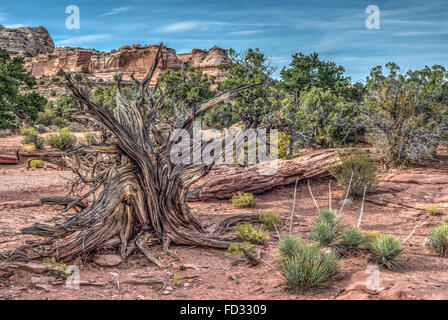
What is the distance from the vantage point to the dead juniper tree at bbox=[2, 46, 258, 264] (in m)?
4.79

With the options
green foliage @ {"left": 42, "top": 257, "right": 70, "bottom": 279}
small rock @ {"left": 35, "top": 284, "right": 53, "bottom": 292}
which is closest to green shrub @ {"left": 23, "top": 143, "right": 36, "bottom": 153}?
green foliage @ {"left": 42, "top": 257, "right": 70, "bottom": 279}

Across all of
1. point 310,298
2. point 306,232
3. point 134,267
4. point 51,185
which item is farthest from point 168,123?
point 51,185

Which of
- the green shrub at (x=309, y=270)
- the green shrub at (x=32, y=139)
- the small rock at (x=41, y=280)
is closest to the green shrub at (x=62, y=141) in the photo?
the green shrub at (x=32, y=139)

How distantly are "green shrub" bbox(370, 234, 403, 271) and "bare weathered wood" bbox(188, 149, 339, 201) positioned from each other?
17.0 feet

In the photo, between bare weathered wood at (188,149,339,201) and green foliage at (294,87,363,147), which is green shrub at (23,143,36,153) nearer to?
bare weathered wood at (188,149,339,201)

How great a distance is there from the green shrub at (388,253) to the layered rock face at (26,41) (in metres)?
94.4

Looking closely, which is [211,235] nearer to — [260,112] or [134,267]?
[134,267]

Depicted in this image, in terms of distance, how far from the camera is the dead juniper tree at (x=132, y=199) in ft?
15.7

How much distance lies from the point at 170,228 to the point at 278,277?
2010 mm

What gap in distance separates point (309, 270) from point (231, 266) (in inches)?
53.0

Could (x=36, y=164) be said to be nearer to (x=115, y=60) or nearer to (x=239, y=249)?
(x=239, y=249)

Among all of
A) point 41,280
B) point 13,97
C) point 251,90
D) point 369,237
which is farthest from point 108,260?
point 251,90

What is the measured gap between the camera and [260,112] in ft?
42.8

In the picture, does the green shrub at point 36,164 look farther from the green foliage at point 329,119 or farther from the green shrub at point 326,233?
the green shrub at point 326,233
